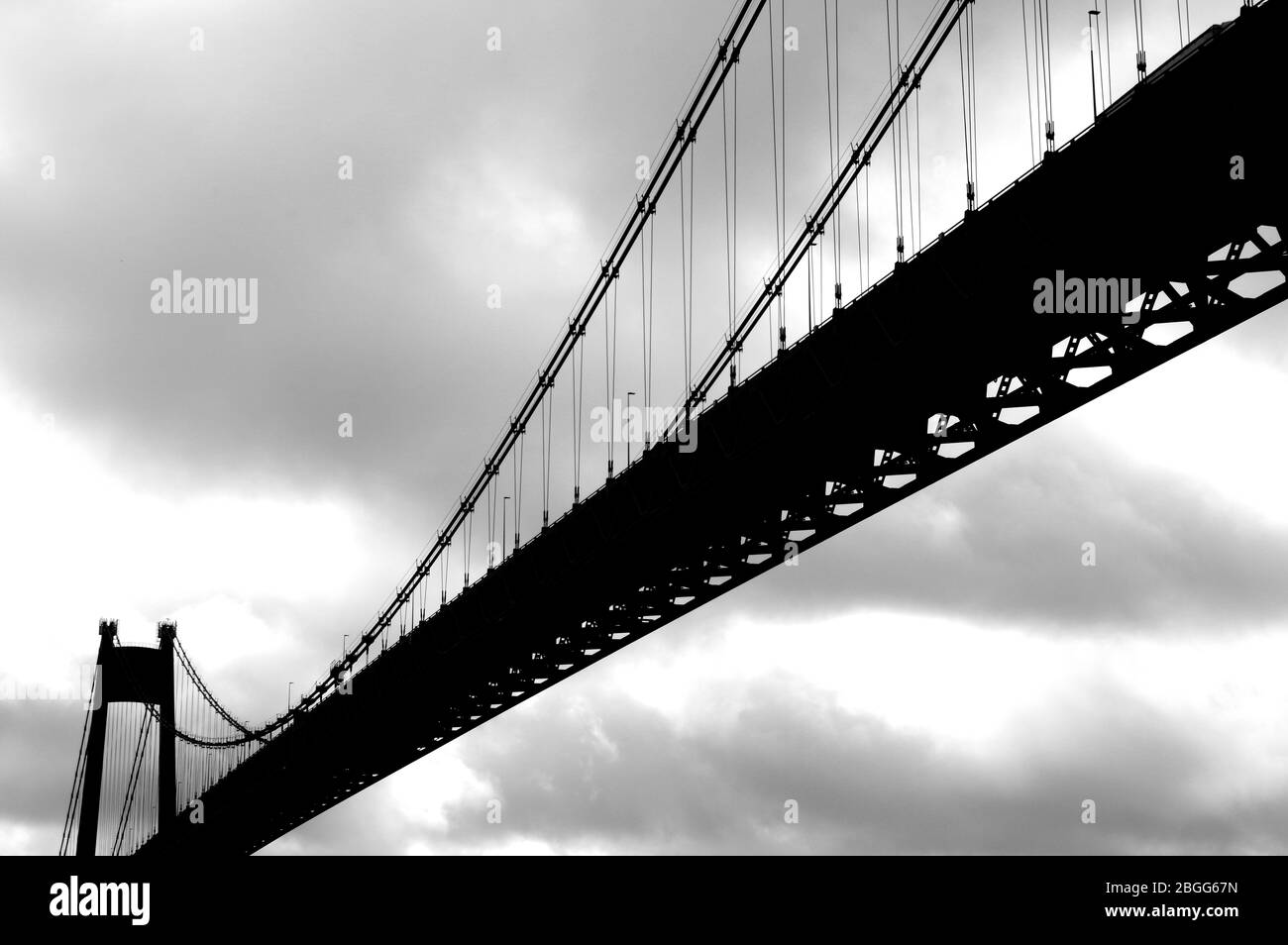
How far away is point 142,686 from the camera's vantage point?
75.1 m

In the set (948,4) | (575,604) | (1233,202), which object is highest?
(948,4)

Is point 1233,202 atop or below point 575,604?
atop

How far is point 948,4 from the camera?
31.8 m

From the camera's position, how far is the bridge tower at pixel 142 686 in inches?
2778

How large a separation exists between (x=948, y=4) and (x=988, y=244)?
9.51 meters

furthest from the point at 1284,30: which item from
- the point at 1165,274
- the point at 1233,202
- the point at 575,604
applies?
the point at 575,604

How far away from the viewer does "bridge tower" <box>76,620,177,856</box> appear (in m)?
70.6
